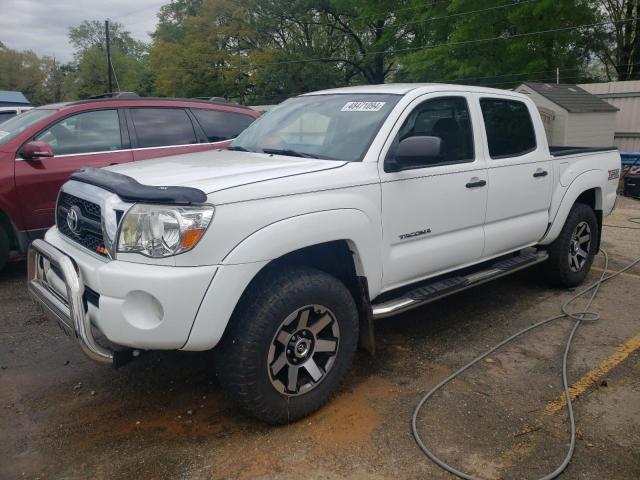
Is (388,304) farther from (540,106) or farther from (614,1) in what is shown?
(614,1)

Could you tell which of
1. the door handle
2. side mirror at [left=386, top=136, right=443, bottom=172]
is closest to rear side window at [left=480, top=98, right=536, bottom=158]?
the door handle

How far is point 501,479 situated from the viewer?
273 centimetres

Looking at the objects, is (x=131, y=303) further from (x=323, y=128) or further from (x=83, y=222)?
(x=323, y=128)

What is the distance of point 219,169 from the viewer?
327 cm

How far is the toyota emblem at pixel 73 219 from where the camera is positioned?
320cm

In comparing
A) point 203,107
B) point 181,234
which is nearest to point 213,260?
point 181,234

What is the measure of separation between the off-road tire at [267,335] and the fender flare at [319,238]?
193mm

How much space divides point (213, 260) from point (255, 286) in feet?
1.22

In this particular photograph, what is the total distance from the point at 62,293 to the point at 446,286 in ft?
8.19

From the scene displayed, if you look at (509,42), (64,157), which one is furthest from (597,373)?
(509,42)

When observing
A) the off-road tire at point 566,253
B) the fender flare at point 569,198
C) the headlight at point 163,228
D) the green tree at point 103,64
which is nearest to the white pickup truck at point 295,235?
the headlight at point 163,228

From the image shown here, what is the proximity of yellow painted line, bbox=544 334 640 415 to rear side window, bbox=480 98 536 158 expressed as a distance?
172 cm

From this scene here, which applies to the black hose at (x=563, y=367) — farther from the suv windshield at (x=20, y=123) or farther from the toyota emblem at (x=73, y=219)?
the suv windshield at (x=20, y=123)

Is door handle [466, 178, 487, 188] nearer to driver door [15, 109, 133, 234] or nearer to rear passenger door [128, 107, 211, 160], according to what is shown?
rear passenger door [128, 107, 211, 160]
